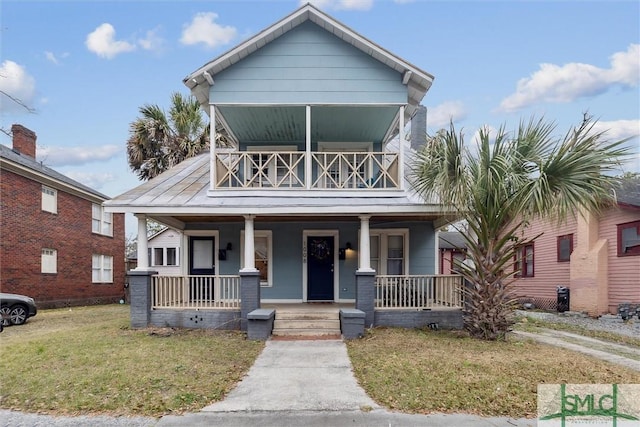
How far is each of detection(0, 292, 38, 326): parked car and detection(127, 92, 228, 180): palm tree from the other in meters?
9.74

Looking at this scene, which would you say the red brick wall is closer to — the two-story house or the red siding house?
the two-story house

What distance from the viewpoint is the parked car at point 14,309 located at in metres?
11.8

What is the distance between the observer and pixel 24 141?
62.0ft

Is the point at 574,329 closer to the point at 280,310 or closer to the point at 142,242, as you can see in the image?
the point at 280,310

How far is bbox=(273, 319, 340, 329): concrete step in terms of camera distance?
961cm

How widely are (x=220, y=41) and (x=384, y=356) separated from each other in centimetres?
1468

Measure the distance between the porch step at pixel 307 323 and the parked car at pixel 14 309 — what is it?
8.00 m

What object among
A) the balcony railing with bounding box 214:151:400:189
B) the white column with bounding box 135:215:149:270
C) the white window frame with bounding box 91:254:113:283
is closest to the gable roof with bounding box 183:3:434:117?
the balcony railing with bounding box 214:151:400:189

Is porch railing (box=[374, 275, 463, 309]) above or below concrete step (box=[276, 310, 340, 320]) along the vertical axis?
above

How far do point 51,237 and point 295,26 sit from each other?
13846 millimetres

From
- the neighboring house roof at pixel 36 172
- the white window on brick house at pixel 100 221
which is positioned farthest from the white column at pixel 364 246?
the white window on brick house at pixel 100 221

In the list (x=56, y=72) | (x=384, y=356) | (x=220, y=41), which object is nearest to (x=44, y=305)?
(x=56, y=72)

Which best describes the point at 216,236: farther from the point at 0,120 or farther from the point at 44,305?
the point at 44,305

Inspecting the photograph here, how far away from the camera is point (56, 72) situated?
15.7 metres
